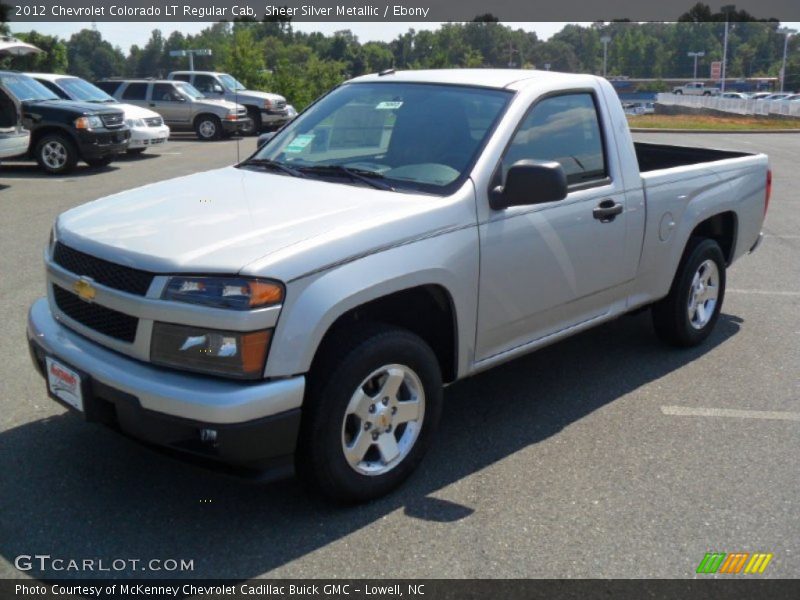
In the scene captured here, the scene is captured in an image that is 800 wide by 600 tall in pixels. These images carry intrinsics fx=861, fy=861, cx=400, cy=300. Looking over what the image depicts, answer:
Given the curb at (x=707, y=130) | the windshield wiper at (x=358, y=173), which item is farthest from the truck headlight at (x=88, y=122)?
the curb at (x=707, y=130)

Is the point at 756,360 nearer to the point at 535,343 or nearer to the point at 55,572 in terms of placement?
the point at 535,343

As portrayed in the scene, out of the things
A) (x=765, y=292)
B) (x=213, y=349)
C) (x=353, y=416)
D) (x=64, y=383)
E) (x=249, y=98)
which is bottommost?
(x=765, y=292)

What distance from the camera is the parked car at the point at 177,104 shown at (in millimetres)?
23875

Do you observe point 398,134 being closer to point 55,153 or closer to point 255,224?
point 255,224

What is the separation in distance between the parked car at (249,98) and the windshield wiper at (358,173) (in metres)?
21.2

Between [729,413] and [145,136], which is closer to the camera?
[729,413]

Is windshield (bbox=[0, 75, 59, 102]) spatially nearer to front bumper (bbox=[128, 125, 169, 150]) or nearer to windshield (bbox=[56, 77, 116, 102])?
windshield (bbox=[56, 77, 116, 102])

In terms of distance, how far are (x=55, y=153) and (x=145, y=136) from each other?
3.20 m

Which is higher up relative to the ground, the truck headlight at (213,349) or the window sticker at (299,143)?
the window sticker at (299,143)

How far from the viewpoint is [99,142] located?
1548 centimetres

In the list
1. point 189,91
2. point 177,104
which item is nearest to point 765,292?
point 177,104

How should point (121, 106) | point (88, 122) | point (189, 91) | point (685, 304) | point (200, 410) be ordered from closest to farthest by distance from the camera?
point (200, 410) → point (685, 304) → point (88, 122) → point (121, 106) → point (189, 91)

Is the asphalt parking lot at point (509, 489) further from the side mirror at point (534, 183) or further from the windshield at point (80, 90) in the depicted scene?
the windshield at point (80, 90)

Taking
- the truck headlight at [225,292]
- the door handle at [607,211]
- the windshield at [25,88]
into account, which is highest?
the windshield at [25,88]
